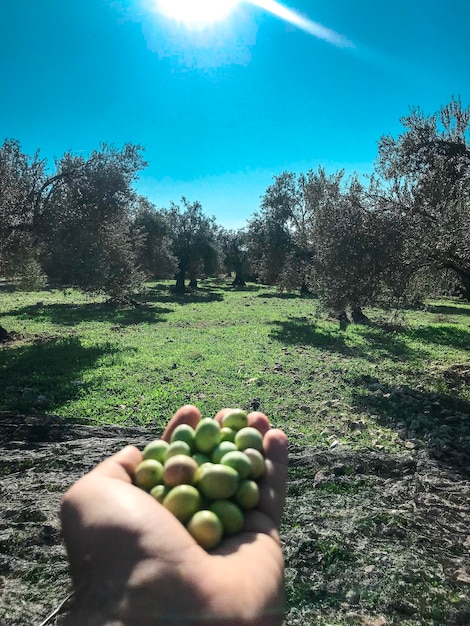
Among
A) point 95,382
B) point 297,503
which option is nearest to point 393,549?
point 297,503

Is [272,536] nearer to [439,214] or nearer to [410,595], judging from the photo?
[410,595]

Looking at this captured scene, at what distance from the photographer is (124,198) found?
15461 millimetres

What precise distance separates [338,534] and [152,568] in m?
3.35

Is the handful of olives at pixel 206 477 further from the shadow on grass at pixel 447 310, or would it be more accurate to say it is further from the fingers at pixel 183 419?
the shadow on grass at pixel 447 310

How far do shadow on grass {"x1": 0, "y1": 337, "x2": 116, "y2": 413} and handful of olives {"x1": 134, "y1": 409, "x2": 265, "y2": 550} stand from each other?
682 cm

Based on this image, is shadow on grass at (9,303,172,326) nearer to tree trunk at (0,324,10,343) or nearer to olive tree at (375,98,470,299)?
tree trunk at (0,324,10,343)

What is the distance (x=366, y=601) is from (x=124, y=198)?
14613mm

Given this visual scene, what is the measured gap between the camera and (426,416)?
8828 mm

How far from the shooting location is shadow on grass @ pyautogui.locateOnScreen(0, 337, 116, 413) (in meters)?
8.96

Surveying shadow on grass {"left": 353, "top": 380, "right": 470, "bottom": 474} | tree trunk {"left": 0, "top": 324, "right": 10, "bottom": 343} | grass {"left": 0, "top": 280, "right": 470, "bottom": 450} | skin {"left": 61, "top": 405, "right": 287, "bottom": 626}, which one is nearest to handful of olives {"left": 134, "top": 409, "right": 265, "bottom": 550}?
skin {"left": 61, "top": 405, "right": 287, "bottom": 626}

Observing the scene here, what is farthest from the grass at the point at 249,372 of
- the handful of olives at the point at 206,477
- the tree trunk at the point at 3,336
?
the handful of olives at the point at 206,477

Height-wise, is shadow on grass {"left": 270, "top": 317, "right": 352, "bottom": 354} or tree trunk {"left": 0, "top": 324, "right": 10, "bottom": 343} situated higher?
shadow on grass {"left": 270, "top": 317, "right": 352, "bottom": 354}

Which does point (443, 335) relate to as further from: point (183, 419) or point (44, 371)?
point (183, 419)

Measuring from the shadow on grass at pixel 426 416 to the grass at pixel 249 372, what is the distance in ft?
0.15
